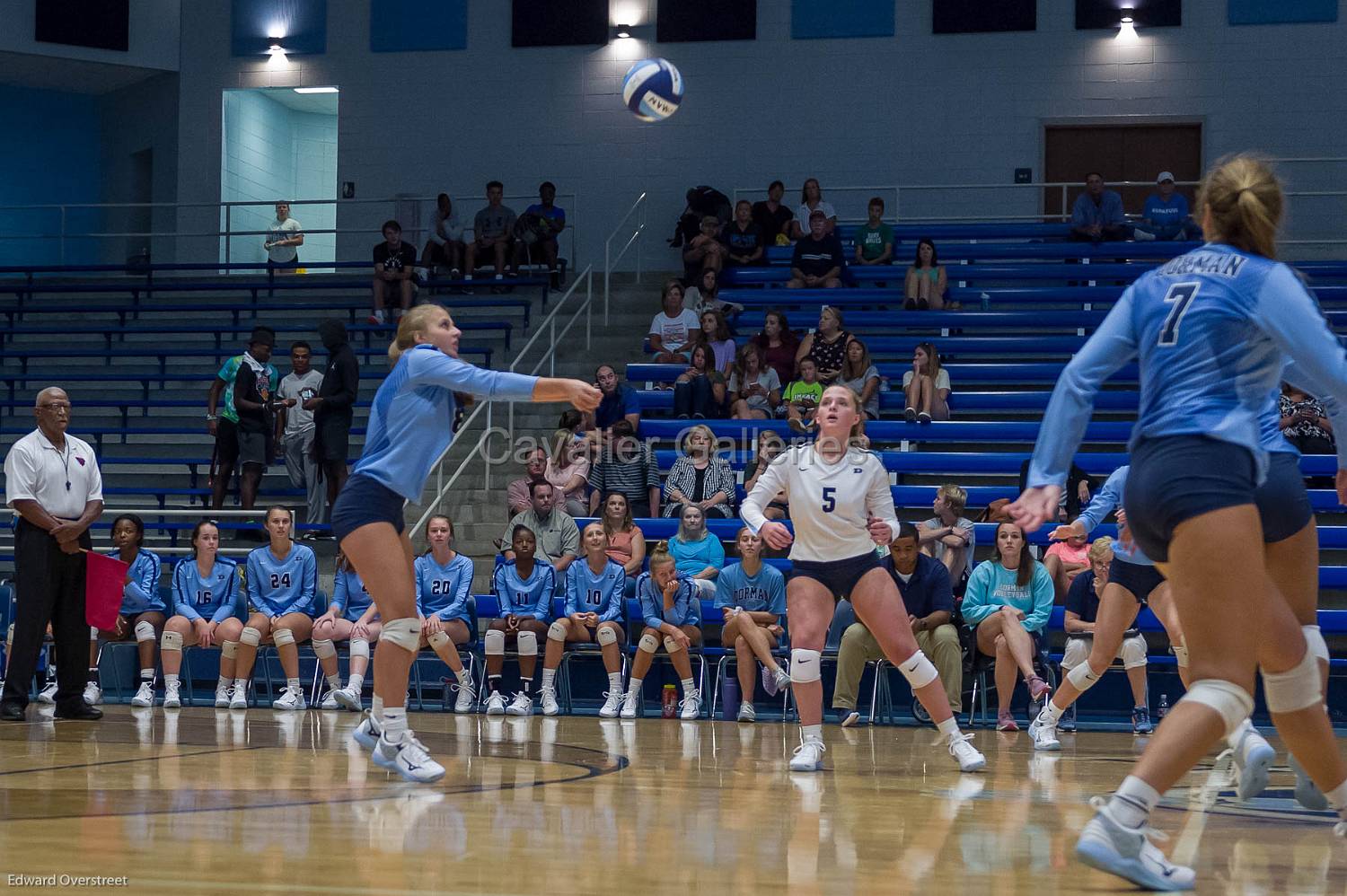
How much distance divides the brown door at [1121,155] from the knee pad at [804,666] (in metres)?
13.4

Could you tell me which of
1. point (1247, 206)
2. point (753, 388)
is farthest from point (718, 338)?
point (1247, 206)

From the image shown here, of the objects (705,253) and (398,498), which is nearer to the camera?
(398,498)

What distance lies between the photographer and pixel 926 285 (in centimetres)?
1602

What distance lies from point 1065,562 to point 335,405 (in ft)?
21.6

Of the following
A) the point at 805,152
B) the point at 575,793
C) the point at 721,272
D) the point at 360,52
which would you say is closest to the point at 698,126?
the point at 805,152

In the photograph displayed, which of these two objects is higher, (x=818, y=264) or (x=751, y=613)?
(x=818, y=264)

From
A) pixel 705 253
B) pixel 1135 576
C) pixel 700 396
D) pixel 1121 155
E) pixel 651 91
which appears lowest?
pixel 1135 576

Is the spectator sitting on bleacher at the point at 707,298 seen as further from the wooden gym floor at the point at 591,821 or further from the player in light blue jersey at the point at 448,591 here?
the wooden gym floor at the point at 591,821

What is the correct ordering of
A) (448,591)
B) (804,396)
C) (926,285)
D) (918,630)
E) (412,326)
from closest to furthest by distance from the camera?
(412,326) < (918,630) < (448,591) < (804,396) < (926,285)

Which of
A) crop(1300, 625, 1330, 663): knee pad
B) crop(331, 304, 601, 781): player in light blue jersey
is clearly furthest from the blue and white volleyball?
crop(1300, 625, 1330, 663): knee pad

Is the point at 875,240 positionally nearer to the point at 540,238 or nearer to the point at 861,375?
the point at 861,375

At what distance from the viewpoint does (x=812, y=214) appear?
17078mm

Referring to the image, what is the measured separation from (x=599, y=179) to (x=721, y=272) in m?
3.87

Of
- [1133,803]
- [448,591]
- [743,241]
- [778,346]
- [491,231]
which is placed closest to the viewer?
[1133,803]
